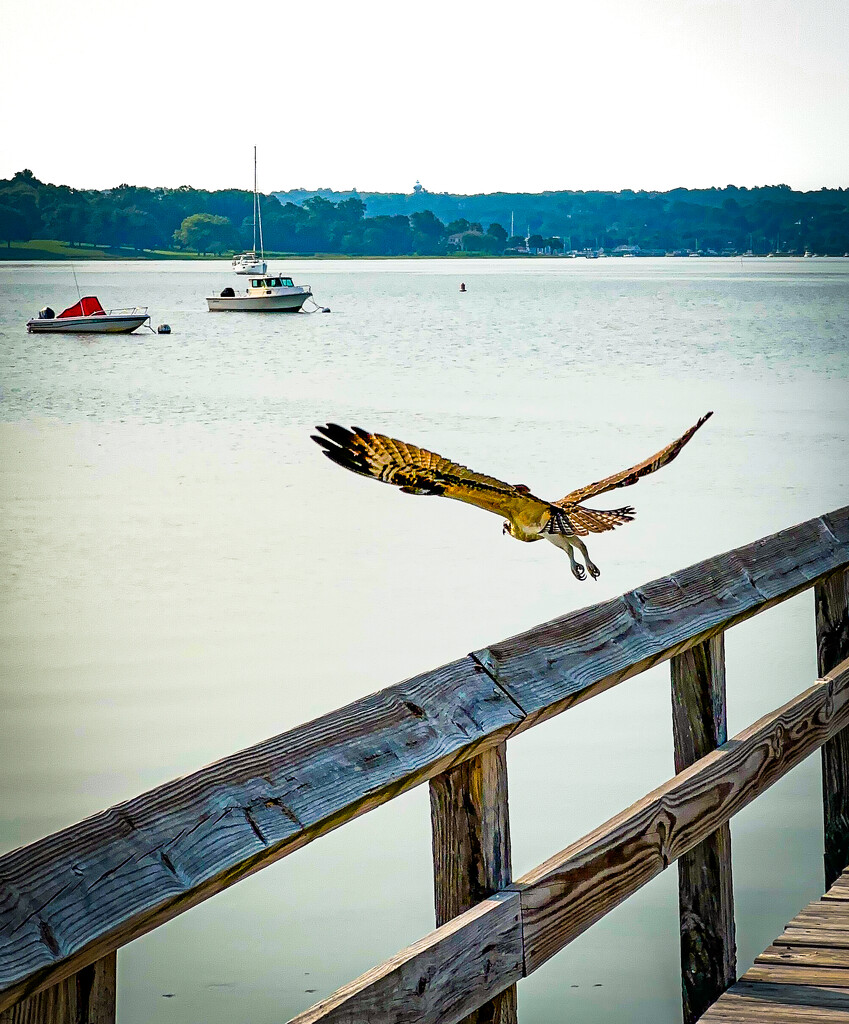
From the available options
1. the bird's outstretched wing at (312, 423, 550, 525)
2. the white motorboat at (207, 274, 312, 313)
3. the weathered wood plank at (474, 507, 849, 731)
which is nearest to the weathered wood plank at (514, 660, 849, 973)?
the weathered wood plank at (474, 507, 849, 731)

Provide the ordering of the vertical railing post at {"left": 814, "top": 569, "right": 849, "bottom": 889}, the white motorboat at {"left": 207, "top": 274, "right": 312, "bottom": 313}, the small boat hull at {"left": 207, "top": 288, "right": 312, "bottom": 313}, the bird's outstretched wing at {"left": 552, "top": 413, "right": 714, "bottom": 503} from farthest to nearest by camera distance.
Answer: the small boat hull at {"left": 207, "top": 288, "right": 312, "bottom": 313} < the white motorboat at {"left": 207, "top": 274, "right": 312, "bottom": 313} < the bird's outstretched wing at {"left": 552, "top": 413, "right": 714, "bottom": 503} < the vertical railing post at {"left": 814, "top": 569, "right": 849, "bottom": 889}

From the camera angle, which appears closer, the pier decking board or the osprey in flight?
the pier decking board

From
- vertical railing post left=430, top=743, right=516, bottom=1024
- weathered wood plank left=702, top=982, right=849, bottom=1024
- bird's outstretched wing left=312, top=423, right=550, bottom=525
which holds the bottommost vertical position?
weathered wood plank left=702, top=982, right=849, bottom=1024

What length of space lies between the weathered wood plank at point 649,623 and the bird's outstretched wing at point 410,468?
73 cm

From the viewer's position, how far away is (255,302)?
45750 mm

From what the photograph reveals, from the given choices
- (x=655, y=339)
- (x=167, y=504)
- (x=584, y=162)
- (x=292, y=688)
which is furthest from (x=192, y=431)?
(x=584, y=162)

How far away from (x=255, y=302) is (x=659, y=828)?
148 ft

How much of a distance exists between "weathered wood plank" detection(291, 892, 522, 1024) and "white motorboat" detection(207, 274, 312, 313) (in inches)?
1760

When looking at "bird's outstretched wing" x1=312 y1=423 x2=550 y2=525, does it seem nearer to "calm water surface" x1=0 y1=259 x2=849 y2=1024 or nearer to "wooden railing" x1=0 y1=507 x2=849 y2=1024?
"wooden railing" x1=0 y1=507 x2=849 y2=1024

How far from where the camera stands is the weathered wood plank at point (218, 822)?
0.82m

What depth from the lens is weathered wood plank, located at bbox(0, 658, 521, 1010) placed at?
32.1 inches

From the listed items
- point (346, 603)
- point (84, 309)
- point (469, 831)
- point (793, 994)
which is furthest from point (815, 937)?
point (84, 309)

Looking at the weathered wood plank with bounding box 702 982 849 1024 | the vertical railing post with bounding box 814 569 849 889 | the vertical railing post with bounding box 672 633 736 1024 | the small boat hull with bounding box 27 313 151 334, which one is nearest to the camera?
the weathered wood plank with bounding box 702 982 849 1024

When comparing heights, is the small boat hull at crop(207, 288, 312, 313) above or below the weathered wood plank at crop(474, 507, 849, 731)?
above
